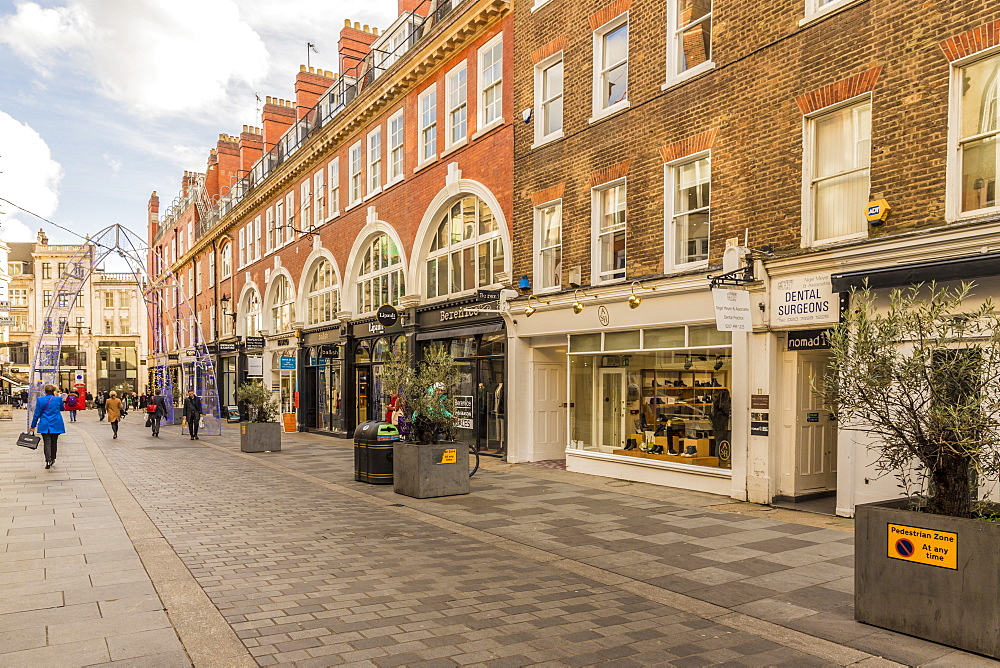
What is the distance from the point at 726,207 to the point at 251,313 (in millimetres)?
29691

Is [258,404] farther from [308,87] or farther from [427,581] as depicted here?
[308,87]

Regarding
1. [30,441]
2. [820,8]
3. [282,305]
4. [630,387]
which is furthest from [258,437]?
[820,8]

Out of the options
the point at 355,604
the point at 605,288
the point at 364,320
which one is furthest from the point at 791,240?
the point at 364,320

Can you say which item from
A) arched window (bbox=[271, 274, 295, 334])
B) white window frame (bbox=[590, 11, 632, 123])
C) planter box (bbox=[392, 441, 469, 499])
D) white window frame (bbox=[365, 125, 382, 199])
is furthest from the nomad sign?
arched window (bbox=[271, 274, 295, 334])

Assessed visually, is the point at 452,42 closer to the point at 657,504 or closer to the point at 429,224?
the point at 429,224

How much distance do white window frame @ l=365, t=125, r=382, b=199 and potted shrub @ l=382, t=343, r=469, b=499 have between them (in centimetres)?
1276

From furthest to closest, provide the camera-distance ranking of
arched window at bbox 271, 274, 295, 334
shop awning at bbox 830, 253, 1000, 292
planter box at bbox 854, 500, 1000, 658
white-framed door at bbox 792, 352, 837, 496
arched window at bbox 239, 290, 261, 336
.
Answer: arched window at bbox 239, 290, 261, 336
arched window at bbox 271, 274, 295, 334
white-framed door at bbox 792, 352, 837, 496
shop awning at bbox 830, 253, 1000, 292
planter box at bbox 854, 500, 1000, 658

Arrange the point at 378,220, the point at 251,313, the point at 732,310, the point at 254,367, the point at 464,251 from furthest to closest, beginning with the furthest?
1. the point at 251,313
2. the point at 254,367
3. the point at 378,220
4. the point at 464,251
5. the point at 732,310

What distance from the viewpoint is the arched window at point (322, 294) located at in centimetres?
2691

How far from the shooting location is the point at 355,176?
2500 centimetres

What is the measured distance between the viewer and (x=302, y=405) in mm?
28609

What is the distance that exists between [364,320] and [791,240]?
1612 cm

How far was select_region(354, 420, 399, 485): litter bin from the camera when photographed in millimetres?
12766

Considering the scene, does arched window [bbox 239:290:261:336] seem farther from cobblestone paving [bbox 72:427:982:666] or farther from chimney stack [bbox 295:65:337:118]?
cobblestone paving [bbox 72:427:982:666]
